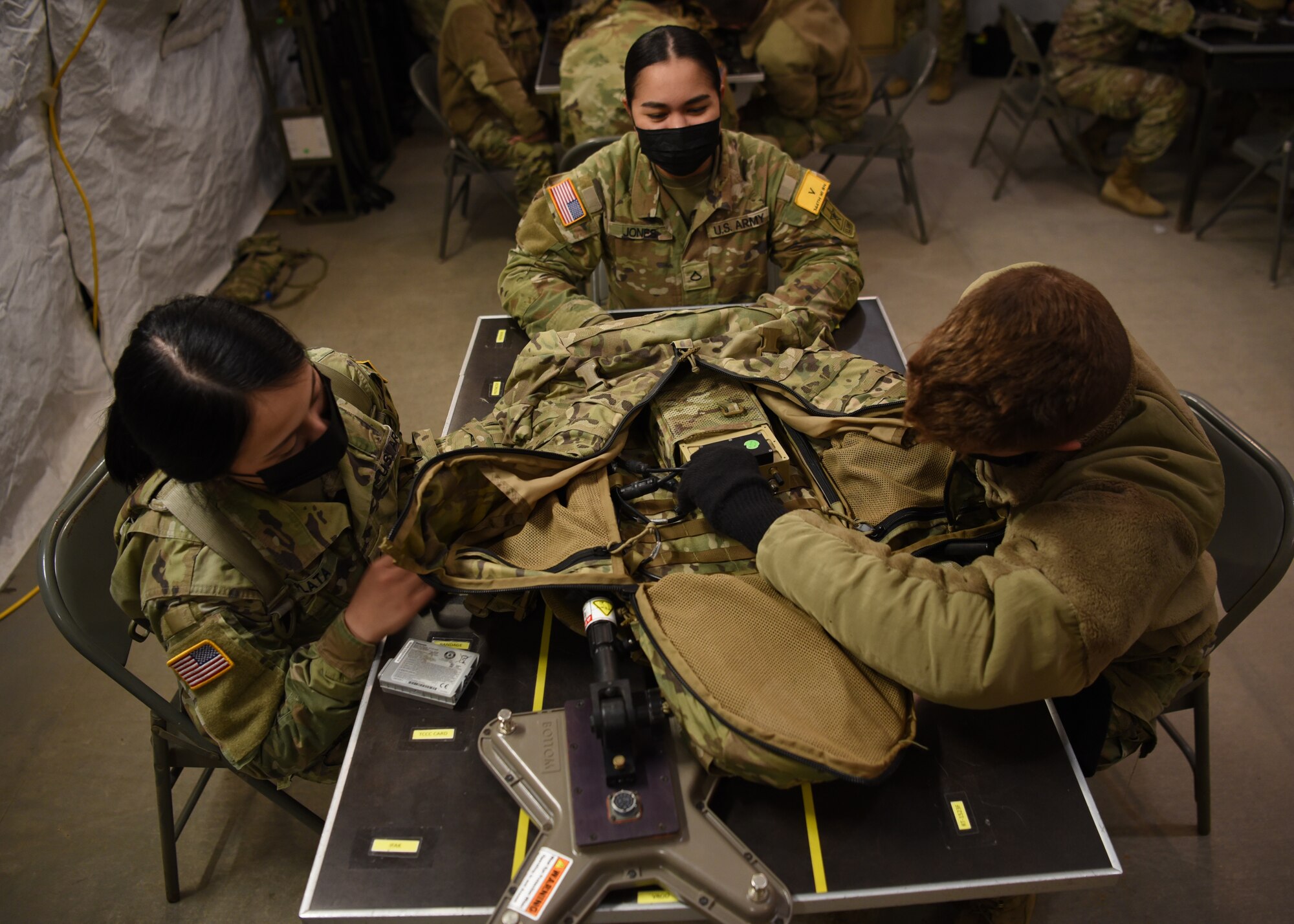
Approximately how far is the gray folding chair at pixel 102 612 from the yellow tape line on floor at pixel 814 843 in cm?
104

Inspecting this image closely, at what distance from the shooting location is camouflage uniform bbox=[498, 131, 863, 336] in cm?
233

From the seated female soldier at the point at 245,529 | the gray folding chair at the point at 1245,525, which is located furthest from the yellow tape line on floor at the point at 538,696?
the gray folding chair at the point at 1245,525

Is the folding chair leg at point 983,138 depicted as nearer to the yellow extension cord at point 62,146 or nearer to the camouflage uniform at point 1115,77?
the camouflage uniform at point 1115,77

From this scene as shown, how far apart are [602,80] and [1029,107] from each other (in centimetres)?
254

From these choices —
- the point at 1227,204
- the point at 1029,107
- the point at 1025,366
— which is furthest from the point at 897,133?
the point at 1025,366

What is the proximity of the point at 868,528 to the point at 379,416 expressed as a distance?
1039mm

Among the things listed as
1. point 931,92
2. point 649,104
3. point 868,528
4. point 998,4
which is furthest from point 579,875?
point 998,4

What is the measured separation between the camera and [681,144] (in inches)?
87.2

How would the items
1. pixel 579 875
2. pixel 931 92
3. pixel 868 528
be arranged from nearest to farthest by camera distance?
1. pixel 579 875
2. pixel 868 528
3. pixel 931 92

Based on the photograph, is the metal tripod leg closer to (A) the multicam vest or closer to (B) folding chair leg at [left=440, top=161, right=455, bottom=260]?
(A) the multicam vest

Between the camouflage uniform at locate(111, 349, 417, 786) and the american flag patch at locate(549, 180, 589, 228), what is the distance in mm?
1099

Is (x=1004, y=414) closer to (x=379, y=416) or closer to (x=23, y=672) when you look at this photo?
(x=379, y=416)

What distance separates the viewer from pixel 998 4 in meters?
6.18

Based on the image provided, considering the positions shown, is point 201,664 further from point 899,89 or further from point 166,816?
point 899,89
